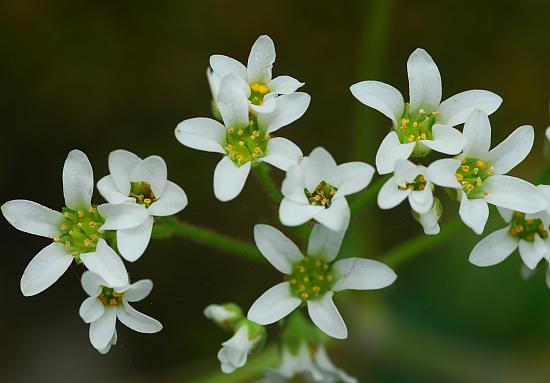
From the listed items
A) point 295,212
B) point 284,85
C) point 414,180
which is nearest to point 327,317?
point 295,212

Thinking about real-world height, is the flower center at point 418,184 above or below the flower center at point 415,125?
below

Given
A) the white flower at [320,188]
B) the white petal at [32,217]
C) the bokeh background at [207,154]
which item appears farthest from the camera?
the bokeh background at [207,154]

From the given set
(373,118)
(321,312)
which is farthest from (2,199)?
(321,312)

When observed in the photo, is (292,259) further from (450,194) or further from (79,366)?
(79,366)

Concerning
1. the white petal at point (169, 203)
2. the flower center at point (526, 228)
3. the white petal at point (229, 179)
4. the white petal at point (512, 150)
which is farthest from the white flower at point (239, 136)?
the flower center at point (526, 228)

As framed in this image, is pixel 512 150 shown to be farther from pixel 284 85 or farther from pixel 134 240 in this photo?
pixel 134 240

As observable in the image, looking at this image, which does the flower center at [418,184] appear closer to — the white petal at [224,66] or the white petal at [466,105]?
the white petal at [466,105]
